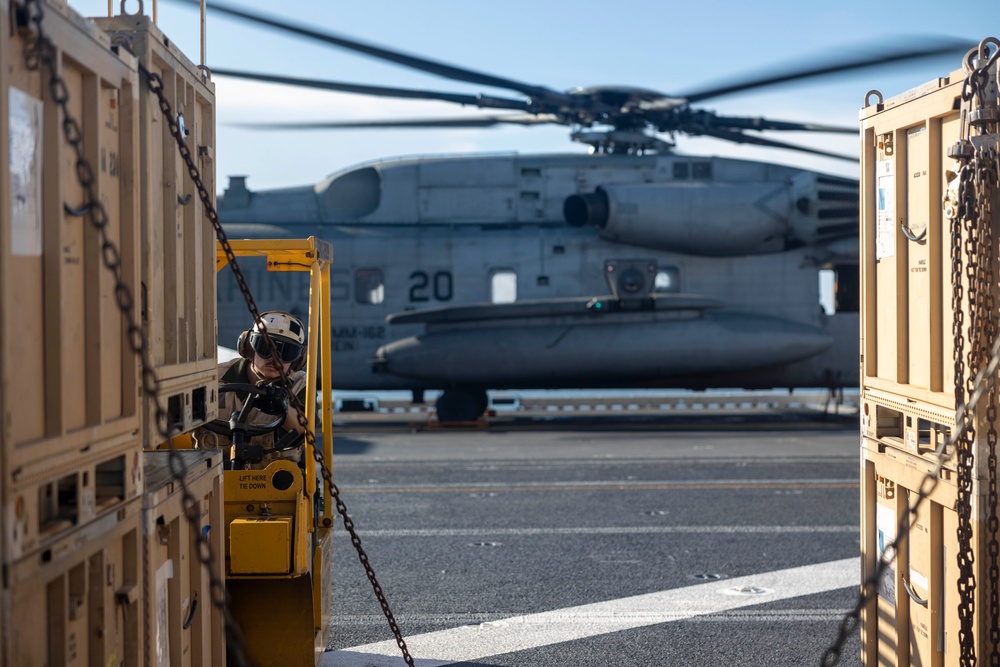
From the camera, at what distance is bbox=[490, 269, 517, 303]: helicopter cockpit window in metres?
17.1

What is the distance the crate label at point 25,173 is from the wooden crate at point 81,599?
0.79 meters

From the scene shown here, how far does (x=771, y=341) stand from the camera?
16391 millimetres

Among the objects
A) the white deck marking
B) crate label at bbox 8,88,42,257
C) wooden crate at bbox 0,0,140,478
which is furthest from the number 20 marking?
crate label at bbox 8,88,42,257

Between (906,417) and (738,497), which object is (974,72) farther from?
(738,497)

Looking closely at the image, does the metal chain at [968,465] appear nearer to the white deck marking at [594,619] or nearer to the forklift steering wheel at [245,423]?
the white deck marking at [594,619]

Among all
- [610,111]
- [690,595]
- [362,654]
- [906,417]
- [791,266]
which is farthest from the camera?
[791,266]

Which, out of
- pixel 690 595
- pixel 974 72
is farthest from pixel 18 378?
pixel 690 595

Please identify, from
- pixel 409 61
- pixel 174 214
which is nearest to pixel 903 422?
pixel 174 214

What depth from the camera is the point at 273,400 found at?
5160 mm

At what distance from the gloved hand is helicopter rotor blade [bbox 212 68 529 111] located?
8198 millimetres

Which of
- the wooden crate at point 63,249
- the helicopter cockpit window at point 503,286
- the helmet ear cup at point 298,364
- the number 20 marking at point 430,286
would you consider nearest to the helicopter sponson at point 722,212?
the helicopter cockpit window at point 503,286

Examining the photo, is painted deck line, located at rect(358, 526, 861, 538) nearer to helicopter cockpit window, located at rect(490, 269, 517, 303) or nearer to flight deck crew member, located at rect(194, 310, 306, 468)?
flight deck crew member, located at rect(194, 310, 306, 468)

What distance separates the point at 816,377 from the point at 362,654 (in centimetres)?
1307

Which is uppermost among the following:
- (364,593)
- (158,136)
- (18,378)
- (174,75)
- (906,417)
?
(174,75)
